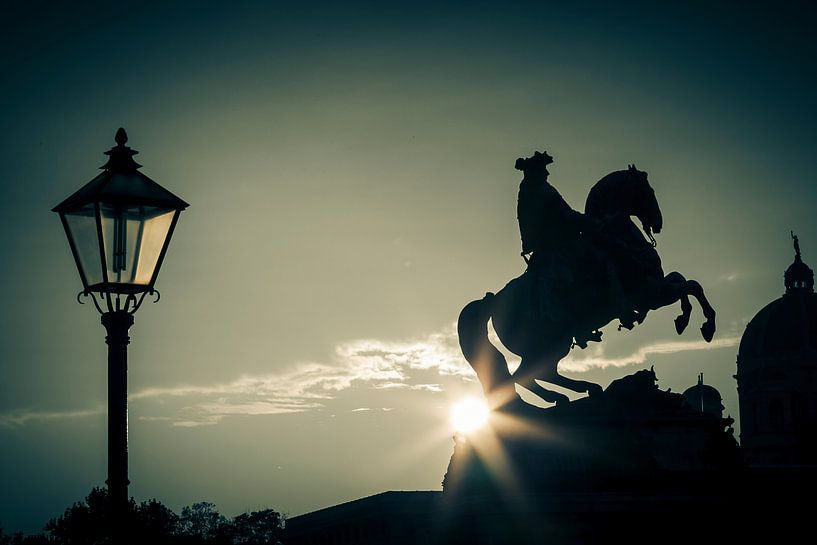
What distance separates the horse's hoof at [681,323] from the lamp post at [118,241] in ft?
38.2

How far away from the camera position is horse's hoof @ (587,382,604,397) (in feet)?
65.3

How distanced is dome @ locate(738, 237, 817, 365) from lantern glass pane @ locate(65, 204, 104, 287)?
110m

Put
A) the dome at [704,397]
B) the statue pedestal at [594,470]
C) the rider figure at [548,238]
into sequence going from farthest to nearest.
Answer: the dome at [704,397] → the rider figure at [548,238] → the statue pedestal at [594,470]

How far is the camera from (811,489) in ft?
60.1

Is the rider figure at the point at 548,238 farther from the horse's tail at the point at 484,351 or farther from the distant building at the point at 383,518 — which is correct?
the distant building at the point at 383,518

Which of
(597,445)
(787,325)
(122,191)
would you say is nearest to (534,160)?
(597,445)

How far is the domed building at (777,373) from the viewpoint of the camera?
113 meters

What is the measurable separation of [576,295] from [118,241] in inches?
421

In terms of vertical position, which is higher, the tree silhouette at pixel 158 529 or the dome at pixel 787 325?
the dome at pixel 787 325

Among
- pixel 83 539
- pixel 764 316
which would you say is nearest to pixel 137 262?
pixel 83 539

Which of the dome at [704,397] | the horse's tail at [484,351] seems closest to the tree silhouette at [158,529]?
the horse's tail at [484,351]

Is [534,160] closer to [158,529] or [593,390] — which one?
[593,390]

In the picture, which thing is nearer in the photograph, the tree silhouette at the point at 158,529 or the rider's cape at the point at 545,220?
the rider's cape at the point at 545,220

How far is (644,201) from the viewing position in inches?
810
